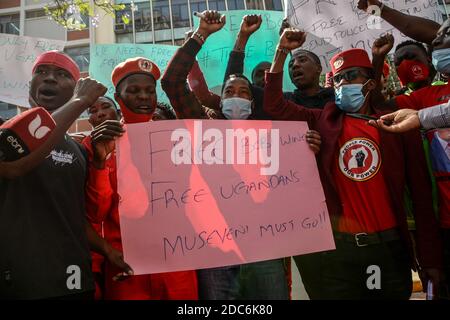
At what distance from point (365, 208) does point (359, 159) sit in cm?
29

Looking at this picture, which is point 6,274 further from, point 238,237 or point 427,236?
point 427,236

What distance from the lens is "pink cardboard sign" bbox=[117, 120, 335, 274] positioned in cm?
211

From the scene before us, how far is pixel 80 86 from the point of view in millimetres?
2123

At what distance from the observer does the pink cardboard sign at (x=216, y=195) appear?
2.11 m

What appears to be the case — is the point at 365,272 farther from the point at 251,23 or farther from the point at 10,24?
the point at 10,24

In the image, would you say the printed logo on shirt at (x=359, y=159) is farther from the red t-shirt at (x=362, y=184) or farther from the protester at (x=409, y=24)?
the protester at (x=409, y=24)

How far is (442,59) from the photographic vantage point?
247 centimetres

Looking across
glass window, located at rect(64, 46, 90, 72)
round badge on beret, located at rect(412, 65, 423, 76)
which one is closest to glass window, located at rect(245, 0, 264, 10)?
glass window, located at rect(64, 46, 90, 72)

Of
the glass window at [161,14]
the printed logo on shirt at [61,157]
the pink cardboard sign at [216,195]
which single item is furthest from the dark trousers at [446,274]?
the glass window at [161,14]

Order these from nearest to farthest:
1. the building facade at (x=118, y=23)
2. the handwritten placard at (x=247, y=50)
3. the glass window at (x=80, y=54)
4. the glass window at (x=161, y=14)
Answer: the handwritten placard at (x=247, y=50), the glass window at (x=80, y=54), the building facade at (x=118, y=23), the glass window at (x=161, y=14)

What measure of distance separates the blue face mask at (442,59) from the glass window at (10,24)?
22368mm
